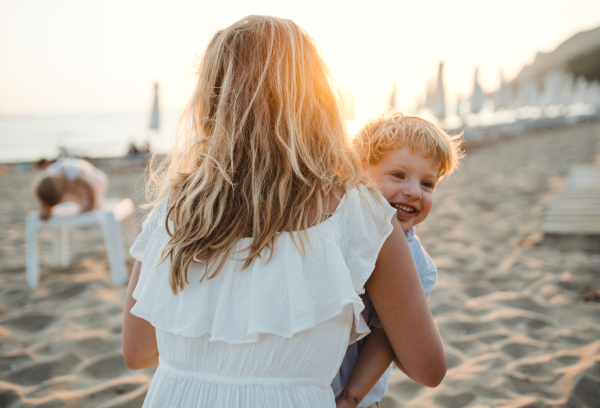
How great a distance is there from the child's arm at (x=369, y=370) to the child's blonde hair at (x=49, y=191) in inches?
130

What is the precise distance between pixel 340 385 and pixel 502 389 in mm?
1286

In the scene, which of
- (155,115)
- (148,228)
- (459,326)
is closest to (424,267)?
(148,228)

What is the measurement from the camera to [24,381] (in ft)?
6.69

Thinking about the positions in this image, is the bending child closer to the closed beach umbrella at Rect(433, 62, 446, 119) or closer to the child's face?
the child's face

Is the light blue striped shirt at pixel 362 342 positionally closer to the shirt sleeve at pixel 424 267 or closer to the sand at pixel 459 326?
the shirt sleeve at pixel 424 267

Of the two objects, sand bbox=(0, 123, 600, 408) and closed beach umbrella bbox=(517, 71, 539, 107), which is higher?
closed beach umbrella bbox=(517, 71, 539, 107)

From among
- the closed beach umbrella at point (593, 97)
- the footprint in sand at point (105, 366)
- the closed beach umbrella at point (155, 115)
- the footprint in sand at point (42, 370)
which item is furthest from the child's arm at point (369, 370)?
the closed beach umbrella at point (593, 97)

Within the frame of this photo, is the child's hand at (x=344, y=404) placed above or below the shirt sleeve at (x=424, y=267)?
below

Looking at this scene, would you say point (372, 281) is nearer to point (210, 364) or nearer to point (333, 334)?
point (333, 334)


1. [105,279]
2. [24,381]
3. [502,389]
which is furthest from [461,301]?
[105,279]

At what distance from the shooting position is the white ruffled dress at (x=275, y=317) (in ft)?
2.69

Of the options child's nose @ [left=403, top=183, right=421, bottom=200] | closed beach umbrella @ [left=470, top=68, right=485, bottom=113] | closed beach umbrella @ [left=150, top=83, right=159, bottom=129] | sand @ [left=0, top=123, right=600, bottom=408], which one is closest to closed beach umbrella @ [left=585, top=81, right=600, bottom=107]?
closed beach umbrella @ [left=470, top=68, right=485, bottom=113]

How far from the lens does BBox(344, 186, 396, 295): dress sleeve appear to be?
0.86 m

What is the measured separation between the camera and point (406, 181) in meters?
1.27
